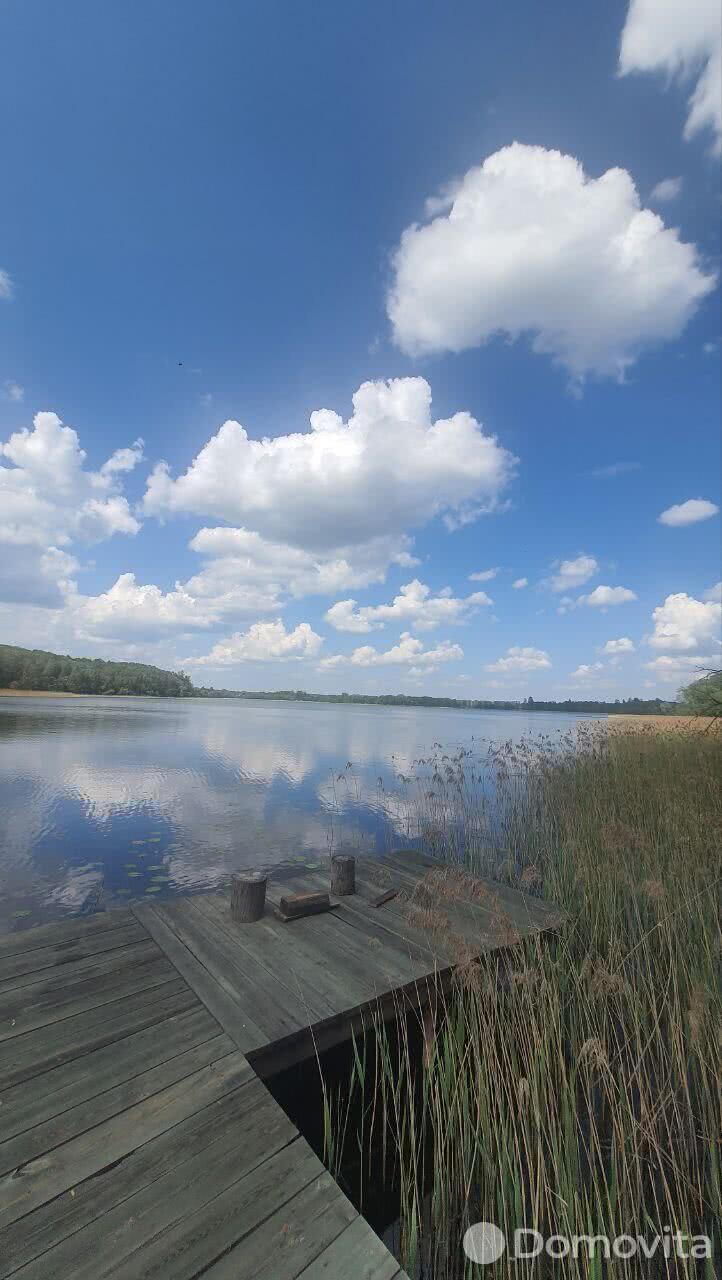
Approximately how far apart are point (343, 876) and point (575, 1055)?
8.38ft

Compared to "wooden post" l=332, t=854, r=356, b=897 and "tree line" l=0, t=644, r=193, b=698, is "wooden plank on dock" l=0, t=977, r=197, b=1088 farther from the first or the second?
"tree line" l=0, t=644, r=193, b=698

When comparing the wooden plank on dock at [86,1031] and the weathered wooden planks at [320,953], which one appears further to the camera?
the weathered wooden planks at [320,953]

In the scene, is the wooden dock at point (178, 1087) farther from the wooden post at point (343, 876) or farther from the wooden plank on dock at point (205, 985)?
the wooden post at point (343, 876)

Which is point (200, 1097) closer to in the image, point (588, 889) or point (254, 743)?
point (588, 889)

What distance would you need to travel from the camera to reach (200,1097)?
7.74 feet

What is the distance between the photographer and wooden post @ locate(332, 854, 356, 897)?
511 cm

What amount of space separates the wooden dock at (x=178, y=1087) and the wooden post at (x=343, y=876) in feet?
2.25

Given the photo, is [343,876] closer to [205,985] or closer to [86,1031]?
[205,985]

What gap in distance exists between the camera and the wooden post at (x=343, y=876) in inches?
201

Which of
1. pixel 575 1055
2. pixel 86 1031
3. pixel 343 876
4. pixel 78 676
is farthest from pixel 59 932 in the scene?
pixel 78 676

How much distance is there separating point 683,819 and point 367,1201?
255 inches

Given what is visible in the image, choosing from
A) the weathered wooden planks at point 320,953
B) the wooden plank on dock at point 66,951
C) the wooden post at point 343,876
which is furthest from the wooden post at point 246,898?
the wooden post at point 343,876

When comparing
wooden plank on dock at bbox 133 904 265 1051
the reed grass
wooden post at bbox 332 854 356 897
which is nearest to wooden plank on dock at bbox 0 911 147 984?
wooden plank on dock at bbox 133 904 265 1051

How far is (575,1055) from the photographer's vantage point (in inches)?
124
